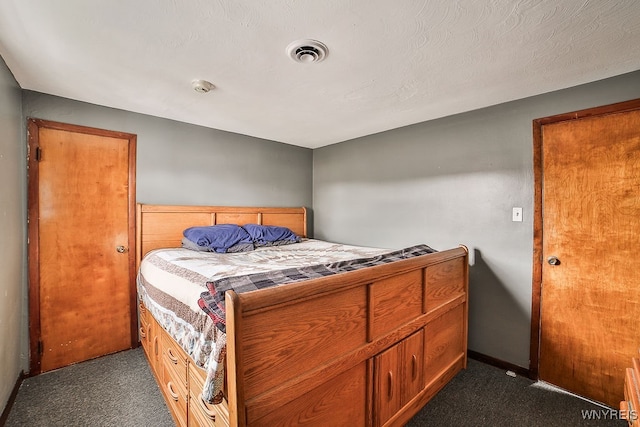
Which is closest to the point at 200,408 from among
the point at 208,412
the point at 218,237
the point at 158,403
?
the point at 208,412

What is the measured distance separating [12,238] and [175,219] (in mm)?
1092

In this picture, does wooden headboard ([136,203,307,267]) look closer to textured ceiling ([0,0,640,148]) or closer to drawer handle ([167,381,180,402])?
textured ceiling ([0,0,640,148])

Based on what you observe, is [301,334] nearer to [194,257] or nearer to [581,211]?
[194,257]

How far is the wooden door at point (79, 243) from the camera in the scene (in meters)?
2.16

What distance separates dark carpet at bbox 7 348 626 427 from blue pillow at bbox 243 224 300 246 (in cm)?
139

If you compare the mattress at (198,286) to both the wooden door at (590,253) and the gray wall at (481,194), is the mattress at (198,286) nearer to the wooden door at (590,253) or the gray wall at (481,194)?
the gray wall at (481,194)

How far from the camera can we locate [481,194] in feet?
7.91

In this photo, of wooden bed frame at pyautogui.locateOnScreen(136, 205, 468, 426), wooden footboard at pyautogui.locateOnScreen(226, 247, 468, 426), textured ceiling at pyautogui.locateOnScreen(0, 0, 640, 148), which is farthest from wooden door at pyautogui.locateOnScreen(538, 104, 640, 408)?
wooden footboard at pyautogui.locateOnScreen(226, 247, 468, 426)

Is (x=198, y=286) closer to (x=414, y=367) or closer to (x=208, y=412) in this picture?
(x=208, y=412)

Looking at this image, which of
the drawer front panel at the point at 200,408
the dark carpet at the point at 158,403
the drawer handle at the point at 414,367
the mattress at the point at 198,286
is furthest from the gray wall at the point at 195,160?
the drawer handle at the point at 414,367

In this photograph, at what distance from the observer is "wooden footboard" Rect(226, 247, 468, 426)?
0.95 m

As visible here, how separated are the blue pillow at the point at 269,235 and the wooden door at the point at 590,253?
2.27 meters

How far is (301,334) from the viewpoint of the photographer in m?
1.10

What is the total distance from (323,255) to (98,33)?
6.46ft
